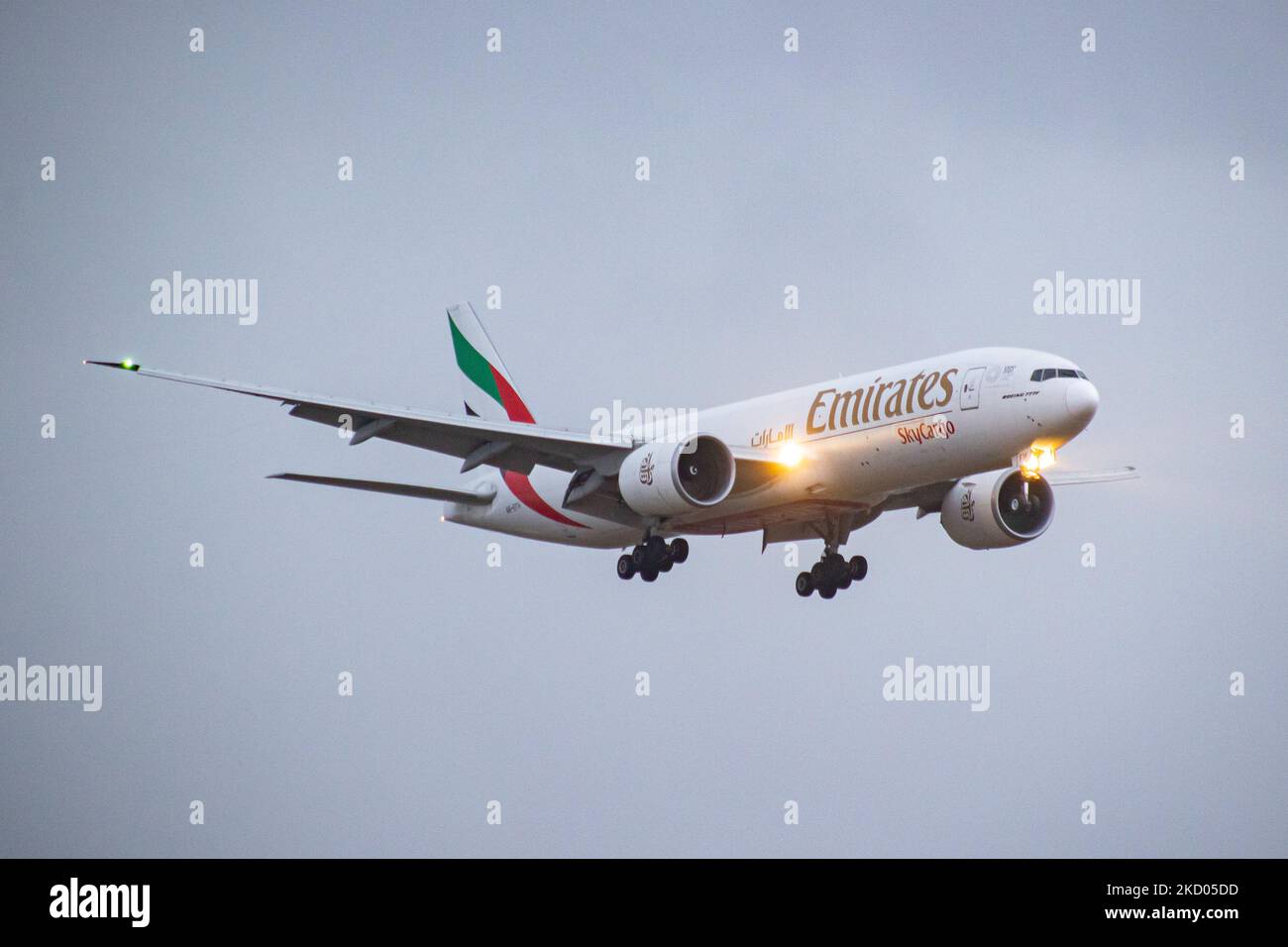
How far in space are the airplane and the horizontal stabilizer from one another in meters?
0.05

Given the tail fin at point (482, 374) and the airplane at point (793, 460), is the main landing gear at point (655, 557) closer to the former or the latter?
the airplane at point (793, 460)

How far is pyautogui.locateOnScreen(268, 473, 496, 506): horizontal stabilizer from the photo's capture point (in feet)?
135

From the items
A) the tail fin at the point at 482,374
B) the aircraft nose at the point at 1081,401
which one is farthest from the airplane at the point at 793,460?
the tail fin at the point at 482,374

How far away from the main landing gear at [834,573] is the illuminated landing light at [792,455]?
476cm

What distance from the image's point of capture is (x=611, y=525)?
145 feet

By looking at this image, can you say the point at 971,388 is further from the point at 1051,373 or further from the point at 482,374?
the point at 482,374

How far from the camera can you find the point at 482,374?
51.5 metres

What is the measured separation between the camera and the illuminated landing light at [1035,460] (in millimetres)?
37562

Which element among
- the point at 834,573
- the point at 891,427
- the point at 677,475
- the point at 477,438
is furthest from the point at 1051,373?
the point at 477,438

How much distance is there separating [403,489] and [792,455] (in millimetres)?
9449

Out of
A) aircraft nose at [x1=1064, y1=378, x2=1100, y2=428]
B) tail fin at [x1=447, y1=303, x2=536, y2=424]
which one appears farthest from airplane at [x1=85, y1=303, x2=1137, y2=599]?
tail fin at [x1=447, y1=303, x2=536, y2=424]

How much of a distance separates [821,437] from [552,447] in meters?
5.96
